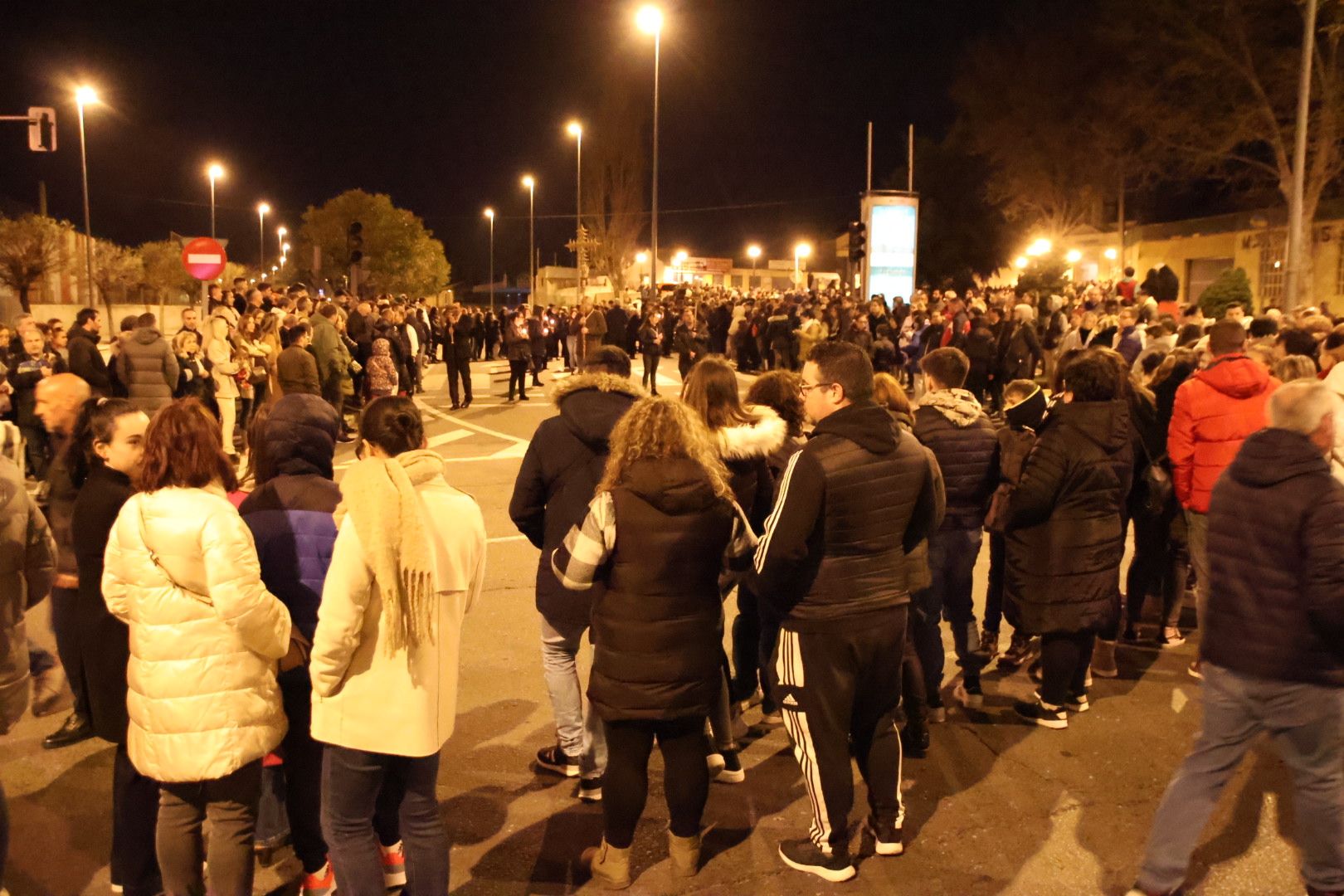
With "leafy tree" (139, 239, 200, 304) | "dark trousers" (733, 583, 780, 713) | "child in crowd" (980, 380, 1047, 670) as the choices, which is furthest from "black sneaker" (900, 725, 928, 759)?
"leafy tree" (139, 239, 200, 304)

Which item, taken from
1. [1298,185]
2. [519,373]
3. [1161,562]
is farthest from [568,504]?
[1298,185]

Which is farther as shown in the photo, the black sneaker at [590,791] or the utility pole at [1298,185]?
the utility pole at [1298,185]

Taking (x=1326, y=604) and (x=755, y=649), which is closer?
(x=1326, y=604)

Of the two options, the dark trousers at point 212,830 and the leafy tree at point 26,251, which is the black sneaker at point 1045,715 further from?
the leafy tree at point 26,251

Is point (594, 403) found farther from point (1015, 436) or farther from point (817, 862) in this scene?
point (1015, 436)

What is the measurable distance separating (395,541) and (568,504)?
140 cm

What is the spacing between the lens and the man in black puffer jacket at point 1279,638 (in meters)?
3.52

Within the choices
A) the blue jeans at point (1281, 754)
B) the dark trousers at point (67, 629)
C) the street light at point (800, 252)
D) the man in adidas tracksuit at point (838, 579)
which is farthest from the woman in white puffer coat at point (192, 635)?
the street light at point (800, 252)

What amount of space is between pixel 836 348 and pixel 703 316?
24825 mm

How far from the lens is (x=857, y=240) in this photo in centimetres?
2391

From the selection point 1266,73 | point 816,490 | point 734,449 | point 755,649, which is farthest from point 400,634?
point 1266,73

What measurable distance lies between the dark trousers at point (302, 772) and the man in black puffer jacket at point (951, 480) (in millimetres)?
2769

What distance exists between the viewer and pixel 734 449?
468cm

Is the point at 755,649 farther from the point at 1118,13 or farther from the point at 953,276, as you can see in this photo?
the point at 953,276
